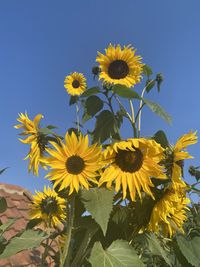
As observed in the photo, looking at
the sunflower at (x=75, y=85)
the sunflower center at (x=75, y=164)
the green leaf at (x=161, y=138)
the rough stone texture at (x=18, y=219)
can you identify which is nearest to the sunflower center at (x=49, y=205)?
the rough stone texture at (x=18, y=219)

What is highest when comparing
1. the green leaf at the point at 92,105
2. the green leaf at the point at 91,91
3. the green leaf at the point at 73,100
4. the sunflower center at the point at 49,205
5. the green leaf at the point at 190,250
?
the green leaf at the point at 73,100

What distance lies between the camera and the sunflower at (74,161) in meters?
2.08

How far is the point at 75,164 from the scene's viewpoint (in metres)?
2.13

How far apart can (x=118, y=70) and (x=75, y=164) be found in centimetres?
88

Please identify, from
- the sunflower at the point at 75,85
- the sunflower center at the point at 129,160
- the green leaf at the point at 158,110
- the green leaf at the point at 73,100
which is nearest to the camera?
the sunflower center at the point at 129,160

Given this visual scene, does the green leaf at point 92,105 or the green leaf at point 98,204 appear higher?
the green leaf at point 92,105

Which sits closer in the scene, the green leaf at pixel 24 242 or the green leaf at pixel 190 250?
the green leaf at pixel 24 242

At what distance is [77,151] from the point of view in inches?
83.5

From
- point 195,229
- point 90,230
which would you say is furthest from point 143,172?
point 195,229

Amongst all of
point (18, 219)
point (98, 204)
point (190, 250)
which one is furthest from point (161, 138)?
point (18, 219)

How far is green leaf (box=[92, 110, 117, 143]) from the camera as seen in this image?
2.41 m

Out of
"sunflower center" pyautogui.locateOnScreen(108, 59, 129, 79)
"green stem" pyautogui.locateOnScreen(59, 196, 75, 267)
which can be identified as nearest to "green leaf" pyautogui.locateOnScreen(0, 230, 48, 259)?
"green stem" pyautogui.locateOnScreen(59, 196, 75, 267)

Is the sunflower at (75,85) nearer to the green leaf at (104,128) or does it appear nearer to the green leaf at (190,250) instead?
the green leaf at (104,128)

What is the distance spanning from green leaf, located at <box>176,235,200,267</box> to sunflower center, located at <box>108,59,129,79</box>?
3.14 ft
